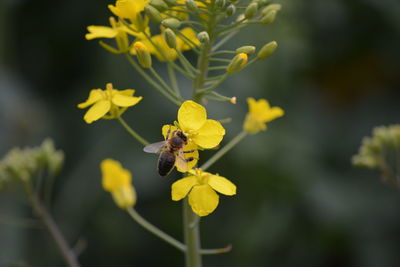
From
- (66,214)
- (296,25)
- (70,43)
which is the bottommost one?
(66,214)

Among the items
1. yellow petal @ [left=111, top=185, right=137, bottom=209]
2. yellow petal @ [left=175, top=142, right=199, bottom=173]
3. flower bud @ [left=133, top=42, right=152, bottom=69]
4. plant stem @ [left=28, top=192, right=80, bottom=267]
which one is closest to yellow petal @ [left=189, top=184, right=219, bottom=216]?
yellow petal @ [left=175, top=142, right=199, bottom=173]

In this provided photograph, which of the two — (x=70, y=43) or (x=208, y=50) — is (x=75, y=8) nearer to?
(x=70, y=43)

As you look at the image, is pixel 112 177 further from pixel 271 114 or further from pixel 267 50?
pixel 267 50

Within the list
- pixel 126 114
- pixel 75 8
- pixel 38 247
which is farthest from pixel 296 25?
pixel 38 247

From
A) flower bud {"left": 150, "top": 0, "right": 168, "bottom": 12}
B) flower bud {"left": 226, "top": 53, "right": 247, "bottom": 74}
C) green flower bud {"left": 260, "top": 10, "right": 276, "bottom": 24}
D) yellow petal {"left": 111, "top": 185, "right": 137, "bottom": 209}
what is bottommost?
yellow petal {"left": 111, "top": 185, "right": 137, "bottom": 209}

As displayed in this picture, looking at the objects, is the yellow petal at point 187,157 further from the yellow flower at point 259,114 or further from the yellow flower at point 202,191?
the yellow flower at point 259,114

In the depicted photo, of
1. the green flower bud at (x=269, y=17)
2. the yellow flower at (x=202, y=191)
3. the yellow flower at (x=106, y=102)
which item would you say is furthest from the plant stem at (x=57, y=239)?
the green flower bud at (x=269, y=17)

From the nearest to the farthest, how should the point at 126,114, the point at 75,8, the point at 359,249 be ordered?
the point at 359,249
the point at 126,114
the point at 75,8

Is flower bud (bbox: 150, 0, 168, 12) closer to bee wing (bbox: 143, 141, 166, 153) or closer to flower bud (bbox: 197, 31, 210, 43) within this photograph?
→ flower bud (bbox: 197, 31, 210, 43)
